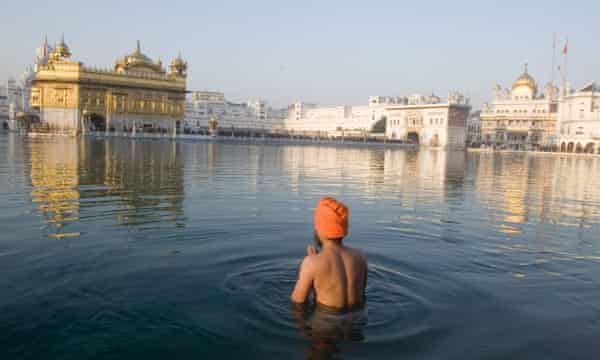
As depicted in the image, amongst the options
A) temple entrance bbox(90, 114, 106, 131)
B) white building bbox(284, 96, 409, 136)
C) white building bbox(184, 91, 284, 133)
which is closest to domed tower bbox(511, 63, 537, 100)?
white building bbox(284, 96, 409, 136)

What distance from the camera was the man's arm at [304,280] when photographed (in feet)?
11.8

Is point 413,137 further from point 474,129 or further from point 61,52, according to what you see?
point 61,52

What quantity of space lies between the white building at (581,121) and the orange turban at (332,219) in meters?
71.6

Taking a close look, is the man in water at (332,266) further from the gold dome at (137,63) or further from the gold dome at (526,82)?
the gold dome at (526,82)

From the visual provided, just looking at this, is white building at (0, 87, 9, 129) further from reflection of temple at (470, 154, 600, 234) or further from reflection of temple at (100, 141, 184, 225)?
reflection of temple at (470, 154, 600, 234)

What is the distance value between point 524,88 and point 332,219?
97.6 metres

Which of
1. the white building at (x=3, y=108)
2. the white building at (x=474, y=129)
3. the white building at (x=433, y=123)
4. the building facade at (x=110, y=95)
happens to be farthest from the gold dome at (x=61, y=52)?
the white building at (x=474, y=129)

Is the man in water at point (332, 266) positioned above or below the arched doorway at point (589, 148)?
below

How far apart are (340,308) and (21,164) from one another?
1554 cm

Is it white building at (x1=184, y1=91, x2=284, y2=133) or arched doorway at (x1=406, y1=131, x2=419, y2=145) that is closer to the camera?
arched doorway at (x1=406, y1=131, x2=419, y2=145)

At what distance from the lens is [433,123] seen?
8156 cm

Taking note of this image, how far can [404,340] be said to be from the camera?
3633mm

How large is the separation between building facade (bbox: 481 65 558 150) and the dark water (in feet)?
267

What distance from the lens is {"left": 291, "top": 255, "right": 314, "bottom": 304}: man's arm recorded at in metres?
3.59
